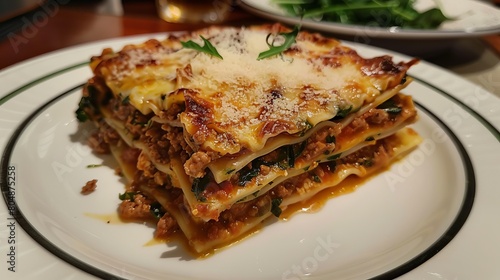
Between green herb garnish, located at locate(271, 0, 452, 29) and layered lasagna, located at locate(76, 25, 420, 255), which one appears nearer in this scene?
layered lasagna, located at locate(76, 25, 420, 255)

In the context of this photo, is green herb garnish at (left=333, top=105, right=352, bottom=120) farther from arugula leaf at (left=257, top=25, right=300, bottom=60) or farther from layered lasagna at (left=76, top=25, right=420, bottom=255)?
arugula leaf at (left=257, top=25, right=300, bottom=60)

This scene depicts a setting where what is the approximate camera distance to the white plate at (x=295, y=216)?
1344mm

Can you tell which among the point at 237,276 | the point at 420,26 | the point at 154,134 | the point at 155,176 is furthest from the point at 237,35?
the point at 420,26

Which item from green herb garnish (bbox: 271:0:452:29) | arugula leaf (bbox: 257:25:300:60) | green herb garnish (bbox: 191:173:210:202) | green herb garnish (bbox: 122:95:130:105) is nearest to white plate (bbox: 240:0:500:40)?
green herb garnish (bbox: 271:0:452:29)

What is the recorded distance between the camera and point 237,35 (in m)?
2.17

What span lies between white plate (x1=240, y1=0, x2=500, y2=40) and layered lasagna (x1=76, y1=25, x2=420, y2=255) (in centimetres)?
83

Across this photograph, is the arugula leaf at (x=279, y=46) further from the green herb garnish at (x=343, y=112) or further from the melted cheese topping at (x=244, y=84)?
the green herb garnish at (x=343, y=112)

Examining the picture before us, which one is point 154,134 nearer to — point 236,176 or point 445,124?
point 236,176

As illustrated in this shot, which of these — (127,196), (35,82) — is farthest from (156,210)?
(35,82)

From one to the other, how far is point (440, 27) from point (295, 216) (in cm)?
234

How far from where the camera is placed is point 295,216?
178cm

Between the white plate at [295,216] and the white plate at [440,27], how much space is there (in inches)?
27.1

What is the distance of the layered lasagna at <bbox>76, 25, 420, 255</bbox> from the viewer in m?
1.55

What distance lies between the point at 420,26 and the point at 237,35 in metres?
1.83
